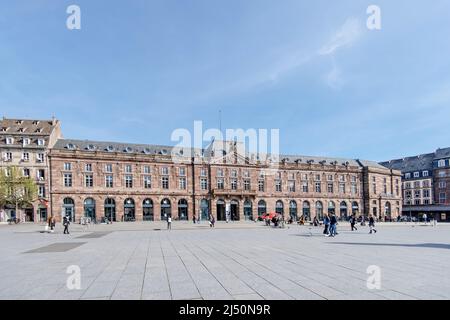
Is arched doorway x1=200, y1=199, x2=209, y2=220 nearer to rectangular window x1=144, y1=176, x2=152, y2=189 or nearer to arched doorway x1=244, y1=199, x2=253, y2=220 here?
arched doorway x1=244, y1=199, x2=253, y2=220

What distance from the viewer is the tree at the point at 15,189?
53.9 meters

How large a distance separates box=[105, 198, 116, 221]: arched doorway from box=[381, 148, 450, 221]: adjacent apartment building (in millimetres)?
80849

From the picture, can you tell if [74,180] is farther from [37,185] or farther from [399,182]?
[399,182]

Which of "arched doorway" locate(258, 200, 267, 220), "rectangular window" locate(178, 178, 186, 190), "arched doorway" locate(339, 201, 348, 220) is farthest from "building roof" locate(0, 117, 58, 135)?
"arched doorway" locate(339, 201, 348, 220)

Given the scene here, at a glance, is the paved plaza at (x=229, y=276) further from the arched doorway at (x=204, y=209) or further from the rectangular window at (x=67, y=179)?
the arched doorway at (x=204, y=209)

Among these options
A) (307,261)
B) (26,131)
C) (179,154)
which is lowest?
(307,261)

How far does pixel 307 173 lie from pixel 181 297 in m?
79.6

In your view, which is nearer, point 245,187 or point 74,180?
point 74,180

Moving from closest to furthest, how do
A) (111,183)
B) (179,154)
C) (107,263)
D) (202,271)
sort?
(202,271), (107,263), (111,183), (179,154)

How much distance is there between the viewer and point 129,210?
216 ft

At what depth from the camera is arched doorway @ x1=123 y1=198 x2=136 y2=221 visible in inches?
2562

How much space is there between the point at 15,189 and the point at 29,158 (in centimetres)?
880

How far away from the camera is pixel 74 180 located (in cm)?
6231
